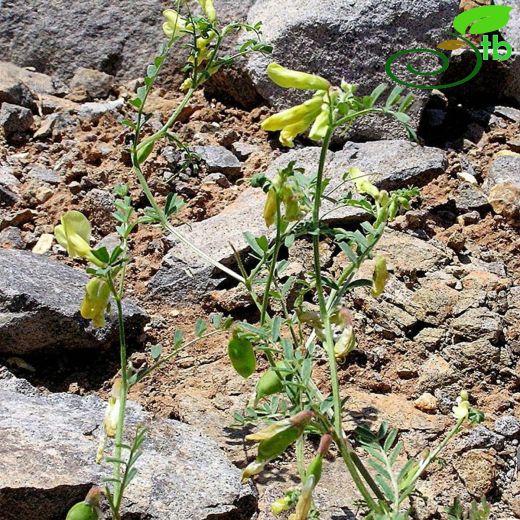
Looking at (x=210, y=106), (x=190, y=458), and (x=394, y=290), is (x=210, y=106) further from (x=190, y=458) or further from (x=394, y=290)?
(x=190, y=458)

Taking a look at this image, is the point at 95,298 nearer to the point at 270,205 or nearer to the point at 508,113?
the point at 270,205

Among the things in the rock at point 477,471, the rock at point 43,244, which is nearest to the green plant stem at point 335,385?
the rock at point 477,471

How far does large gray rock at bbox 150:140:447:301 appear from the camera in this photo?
3.20m

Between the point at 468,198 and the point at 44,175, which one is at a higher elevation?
the point at 468,198

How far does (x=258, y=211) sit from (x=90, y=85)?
1435 millimetres

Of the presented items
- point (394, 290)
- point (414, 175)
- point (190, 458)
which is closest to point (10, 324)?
point (190, 458)

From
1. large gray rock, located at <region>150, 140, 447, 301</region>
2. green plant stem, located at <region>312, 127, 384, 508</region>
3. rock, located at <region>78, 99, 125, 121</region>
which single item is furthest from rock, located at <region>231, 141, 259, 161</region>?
green plant stem, located at <region>312, 127, 384, 508</region>

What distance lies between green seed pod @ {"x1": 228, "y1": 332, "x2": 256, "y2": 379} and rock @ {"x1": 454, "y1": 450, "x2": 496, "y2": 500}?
0.90 meters

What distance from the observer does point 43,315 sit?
9.07 ft

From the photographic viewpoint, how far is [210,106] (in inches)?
167

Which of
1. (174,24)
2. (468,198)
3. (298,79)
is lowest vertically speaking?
(468,198)

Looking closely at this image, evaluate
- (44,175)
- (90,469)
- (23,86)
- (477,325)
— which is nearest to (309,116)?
(90,469)

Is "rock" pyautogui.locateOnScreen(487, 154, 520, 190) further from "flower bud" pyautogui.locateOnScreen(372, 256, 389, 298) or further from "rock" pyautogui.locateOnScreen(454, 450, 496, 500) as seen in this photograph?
"flower bud" pyautogui.locateOnScreen(372, 256, 389, 298)

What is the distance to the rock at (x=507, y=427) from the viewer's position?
2613 millimetres
